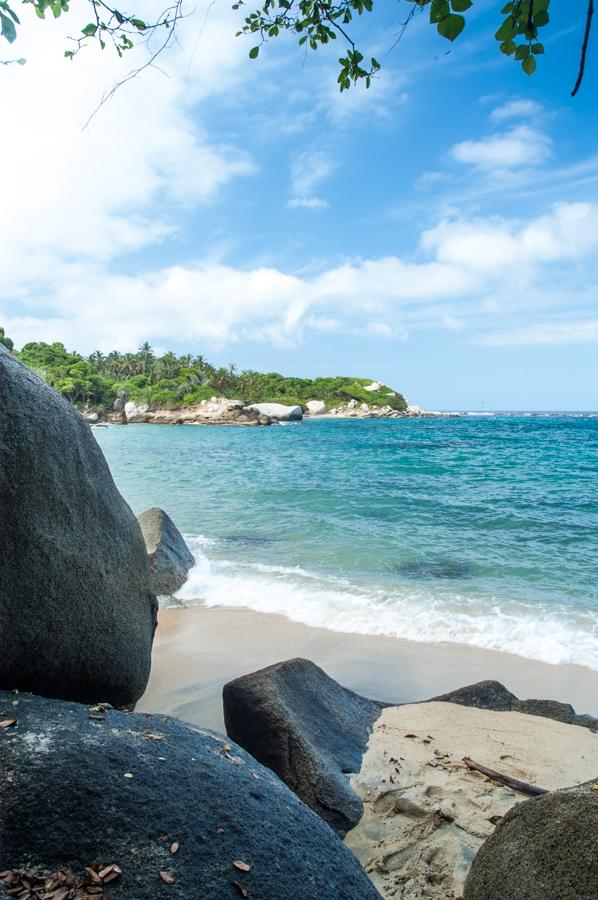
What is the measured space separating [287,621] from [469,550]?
5.54 metres

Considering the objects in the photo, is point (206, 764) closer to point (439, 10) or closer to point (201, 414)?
point (439, 10)

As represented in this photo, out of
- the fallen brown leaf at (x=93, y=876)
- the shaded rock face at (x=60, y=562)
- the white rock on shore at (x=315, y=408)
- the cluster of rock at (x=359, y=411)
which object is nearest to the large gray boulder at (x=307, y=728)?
the shaded rock face at (x=60, y=562)

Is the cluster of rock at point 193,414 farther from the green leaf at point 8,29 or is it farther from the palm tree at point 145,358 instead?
the green leaf at point 8,29

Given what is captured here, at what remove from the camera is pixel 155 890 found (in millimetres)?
1908

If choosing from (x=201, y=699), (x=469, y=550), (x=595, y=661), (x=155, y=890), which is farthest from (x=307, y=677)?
(x=469, y=550)

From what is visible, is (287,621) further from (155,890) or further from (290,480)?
(290,480)

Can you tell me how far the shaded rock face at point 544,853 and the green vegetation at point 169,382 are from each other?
281 feet

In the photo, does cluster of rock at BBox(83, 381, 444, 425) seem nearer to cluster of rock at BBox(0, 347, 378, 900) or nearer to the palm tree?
the palm tree

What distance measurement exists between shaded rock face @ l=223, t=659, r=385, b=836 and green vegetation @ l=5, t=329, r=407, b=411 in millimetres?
83590

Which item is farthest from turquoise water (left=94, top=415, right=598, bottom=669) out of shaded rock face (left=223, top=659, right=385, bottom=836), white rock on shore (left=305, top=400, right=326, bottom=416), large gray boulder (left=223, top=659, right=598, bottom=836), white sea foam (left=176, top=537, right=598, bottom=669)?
white rock on shore (left=305, top=400, right=326, bottom=416)

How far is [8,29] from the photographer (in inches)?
117

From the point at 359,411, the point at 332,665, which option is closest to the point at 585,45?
the point at 332,665

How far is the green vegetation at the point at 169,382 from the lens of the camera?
8981 cm

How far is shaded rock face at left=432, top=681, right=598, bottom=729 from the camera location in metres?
5.18
